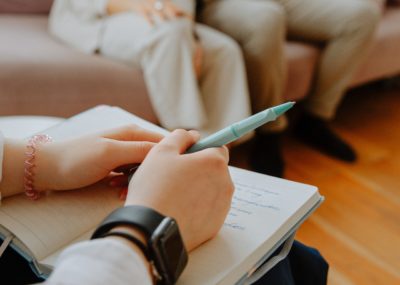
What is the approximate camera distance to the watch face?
1.22 ft

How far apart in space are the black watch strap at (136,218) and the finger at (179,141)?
8 centimetres

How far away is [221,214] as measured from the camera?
0.45 m

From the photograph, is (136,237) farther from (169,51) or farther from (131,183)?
(169,51)

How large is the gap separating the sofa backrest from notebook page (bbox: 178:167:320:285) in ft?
3.78

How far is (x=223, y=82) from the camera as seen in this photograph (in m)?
1.26

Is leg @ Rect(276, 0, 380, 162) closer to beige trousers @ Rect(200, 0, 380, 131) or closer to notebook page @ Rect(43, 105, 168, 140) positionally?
beige trousers @ Rect(200, 0, 380, 131)

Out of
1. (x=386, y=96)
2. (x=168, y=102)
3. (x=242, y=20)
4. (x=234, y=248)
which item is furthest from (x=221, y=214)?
(x=386, y=96)

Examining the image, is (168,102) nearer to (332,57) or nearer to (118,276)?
(332,57)

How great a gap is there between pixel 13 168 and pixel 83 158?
8cm

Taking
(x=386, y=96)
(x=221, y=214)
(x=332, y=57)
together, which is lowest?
(x=386, y=96)

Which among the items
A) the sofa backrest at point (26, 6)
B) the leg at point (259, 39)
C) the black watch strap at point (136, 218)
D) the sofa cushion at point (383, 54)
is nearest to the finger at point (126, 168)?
the black watch strap at point (136, 218)

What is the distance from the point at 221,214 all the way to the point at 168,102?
719mm

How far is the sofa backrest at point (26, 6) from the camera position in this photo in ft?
4.66

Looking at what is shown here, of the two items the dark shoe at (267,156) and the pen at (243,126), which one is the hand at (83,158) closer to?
the pen at (243,126)
